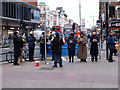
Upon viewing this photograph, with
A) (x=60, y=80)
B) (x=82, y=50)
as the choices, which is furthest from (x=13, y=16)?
(x=60, y=80)

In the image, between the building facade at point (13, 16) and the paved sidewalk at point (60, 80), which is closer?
the paved sidewalk at point (60, 80)

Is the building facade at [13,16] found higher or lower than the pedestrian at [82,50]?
higher

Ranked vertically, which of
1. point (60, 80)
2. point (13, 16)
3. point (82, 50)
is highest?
point (13, 16)

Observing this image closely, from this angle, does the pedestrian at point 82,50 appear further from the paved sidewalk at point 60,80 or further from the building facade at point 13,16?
the building facade at point 13,16

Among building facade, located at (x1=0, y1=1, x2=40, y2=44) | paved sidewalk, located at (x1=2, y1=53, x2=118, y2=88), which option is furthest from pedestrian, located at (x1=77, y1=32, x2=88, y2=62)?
building facade, located at (x1=0, y1=1, x2=40, y2=44)

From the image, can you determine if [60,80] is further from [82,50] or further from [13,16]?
[13,16]

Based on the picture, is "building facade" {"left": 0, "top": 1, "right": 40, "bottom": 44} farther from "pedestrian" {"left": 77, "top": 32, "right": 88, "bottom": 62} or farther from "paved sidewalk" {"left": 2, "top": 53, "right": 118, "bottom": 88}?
"paved sidewalk" {"left": 2, "top": 53, "right": 118, "bottom": 88}

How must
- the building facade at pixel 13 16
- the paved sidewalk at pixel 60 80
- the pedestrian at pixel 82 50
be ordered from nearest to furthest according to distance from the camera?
the paved sidewalk at pixel 60 80 < the pedestrian at pixel 82 50 < the building facade at pixel 13 16

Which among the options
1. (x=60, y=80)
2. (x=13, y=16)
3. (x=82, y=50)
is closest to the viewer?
(x=60, y=80)

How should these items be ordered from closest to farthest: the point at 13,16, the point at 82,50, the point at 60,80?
the point at 60,80, the point at 82,50, the point at 13,16

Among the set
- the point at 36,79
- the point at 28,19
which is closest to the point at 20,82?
the point at 36,79

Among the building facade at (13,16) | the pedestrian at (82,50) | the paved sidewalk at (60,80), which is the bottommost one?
the paved sidewalk at (60,80)

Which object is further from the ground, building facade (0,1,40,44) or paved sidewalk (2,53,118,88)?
building facade (0,1,40,44)

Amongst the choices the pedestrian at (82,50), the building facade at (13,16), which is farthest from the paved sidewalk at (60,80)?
the building facade at (13,16)
